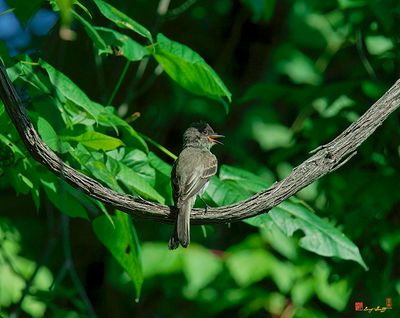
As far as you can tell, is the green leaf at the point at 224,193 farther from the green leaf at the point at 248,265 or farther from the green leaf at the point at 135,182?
the green leaf at the point at 248,265

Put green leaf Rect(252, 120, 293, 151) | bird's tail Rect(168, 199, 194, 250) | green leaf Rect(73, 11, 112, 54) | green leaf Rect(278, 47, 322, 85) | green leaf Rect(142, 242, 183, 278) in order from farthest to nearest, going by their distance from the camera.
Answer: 1. green leaf Rect(278, 47, 322, 85)
2. green leaf Rect(252, 120, 293, 151)
3. green leaf Rect(142, 242, 183, 278)
4. bird's tail Rect(168, 199, 194, 250)
5. green leaf Rect(73, 11, 112, 54)

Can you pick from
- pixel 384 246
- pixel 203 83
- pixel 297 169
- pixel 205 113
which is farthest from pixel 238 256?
pixel 297 169

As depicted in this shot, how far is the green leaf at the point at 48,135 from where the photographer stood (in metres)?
3.38

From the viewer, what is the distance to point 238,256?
6.05 m

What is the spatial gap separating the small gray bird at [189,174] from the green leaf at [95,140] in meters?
0.41

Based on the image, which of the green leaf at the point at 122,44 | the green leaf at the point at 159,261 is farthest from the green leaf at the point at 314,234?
the green leaf at the point at 159,261

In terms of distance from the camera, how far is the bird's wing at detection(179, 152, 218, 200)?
167 inches

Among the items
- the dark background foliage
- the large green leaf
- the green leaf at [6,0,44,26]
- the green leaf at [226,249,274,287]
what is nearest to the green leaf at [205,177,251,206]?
the dark background foliage

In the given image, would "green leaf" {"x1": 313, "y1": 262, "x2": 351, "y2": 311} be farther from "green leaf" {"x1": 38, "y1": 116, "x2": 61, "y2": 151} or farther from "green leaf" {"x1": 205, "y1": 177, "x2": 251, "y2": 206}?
"green leaf" {"x1": 38, "y1": 116, "x2": 61, "y2": 151}

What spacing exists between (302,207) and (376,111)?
3.76ft

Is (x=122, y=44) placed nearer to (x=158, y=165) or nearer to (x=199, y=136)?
(x=158, y=165)

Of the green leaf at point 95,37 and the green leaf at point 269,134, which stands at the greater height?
the green leaf at point 269,134

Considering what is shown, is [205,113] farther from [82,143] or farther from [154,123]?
[82,143]

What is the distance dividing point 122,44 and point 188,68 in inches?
12.4
